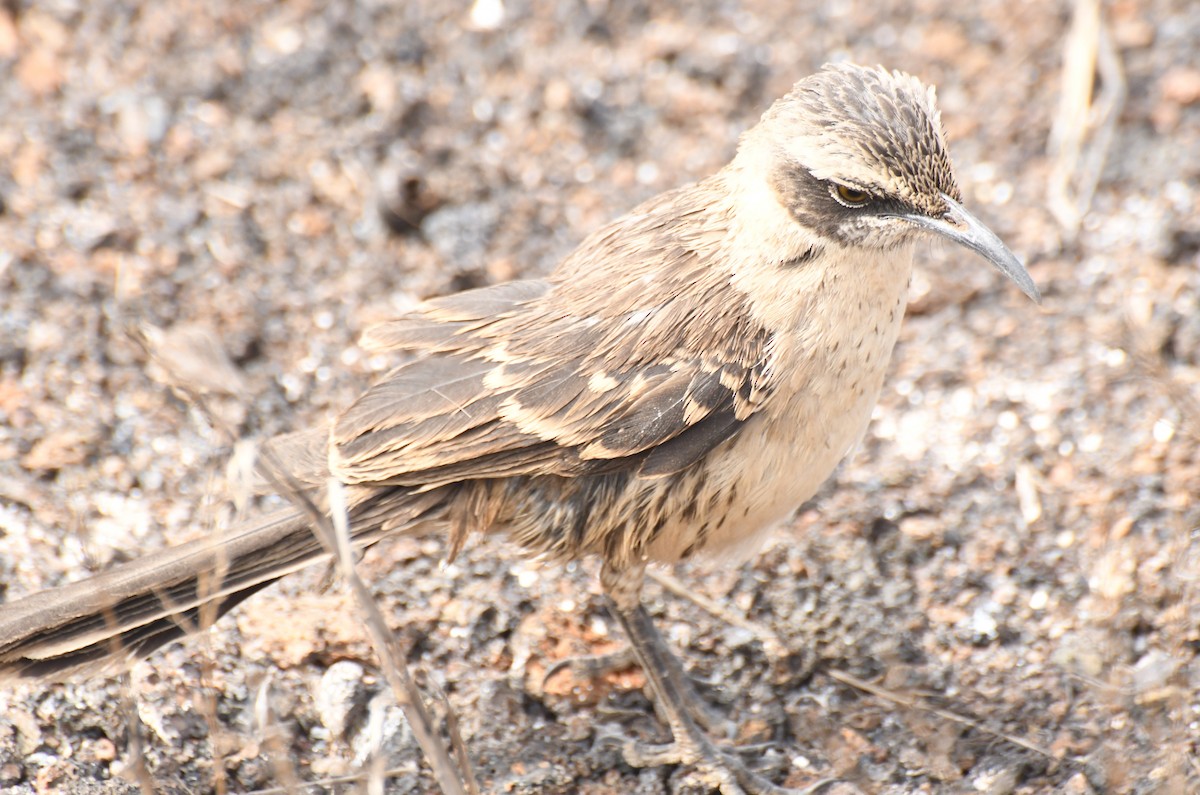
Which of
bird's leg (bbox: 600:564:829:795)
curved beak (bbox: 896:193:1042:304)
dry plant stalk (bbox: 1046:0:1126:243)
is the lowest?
bird's leg (bbox: 600:564:829:795)

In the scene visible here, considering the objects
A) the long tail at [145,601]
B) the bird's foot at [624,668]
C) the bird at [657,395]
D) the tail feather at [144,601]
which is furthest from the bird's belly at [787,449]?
the tail feather at [144,601]

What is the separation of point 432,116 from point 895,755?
3453 mm

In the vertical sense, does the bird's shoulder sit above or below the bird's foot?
above

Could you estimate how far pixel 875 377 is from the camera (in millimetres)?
3967

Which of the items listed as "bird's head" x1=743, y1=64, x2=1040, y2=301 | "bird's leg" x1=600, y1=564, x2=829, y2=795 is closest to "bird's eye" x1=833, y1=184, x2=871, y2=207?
"bird's head" x1=743, y1=64, x2=1040, y2=301

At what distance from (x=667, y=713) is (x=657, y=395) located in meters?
1.09

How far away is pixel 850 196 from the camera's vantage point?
12.2 ft

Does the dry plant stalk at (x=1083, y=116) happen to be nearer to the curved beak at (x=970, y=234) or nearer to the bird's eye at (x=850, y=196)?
the curved beak at (x=970, y=234)

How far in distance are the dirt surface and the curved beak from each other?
41 centimetres

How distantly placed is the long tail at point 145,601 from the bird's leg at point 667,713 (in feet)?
2.83

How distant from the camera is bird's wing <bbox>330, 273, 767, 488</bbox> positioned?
3781 millimetres

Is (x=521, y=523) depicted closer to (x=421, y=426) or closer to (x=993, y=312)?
(x=421, y=426)

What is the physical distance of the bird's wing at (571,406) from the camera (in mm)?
3781

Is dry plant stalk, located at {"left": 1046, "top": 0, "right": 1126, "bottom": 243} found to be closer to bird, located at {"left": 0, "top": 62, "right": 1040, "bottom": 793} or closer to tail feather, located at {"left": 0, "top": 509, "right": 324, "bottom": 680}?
bird, located at {"left": 0, "top": 62, "right": 1040, "bottom": 793}
